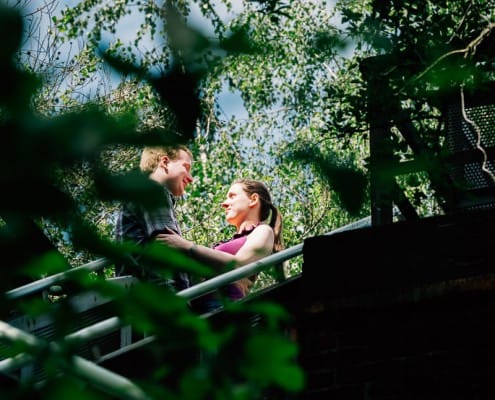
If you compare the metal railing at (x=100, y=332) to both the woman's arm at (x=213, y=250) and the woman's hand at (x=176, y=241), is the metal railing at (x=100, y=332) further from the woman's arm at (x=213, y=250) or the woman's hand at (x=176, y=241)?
the woman's hand at (x=176, y=241)

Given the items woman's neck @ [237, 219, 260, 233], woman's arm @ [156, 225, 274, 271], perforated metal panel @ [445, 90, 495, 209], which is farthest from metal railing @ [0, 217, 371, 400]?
perforated metal panel @ [445, 90, 495, 209]

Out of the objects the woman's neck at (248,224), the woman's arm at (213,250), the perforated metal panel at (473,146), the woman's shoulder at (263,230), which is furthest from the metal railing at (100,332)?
the perforated metal panel at (473,146)

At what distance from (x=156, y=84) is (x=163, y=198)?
7.5 inches

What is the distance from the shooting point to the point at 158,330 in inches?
49.9

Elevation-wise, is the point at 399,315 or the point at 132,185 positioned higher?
the point at 399,315

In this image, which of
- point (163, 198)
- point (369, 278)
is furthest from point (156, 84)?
point (369, 278)

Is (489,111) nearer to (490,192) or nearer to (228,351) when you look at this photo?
(490,192)

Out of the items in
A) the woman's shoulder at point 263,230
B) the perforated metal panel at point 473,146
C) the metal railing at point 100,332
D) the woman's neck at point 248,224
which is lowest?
the metal railing at point 100,332

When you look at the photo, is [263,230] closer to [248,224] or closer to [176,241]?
[248,224]

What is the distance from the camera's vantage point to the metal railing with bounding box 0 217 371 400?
4.73 ft

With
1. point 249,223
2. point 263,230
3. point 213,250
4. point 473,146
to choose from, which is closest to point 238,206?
point 249,223

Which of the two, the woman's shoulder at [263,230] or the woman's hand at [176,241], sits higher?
the woman's shoulder at [263,230]

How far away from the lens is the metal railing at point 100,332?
1440 mm

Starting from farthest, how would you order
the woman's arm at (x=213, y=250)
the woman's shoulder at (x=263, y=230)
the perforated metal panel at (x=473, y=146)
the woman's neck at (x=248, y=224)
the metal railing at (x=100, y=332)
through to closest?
the perforated metal panel at (x=473, y=146)
the woman's neck at (x=248, y=224)
the woman's shoulder at (x=263, y=230)
the woman's arm at (x=213, y=250)
the metal railing at (x=100, y=332)
